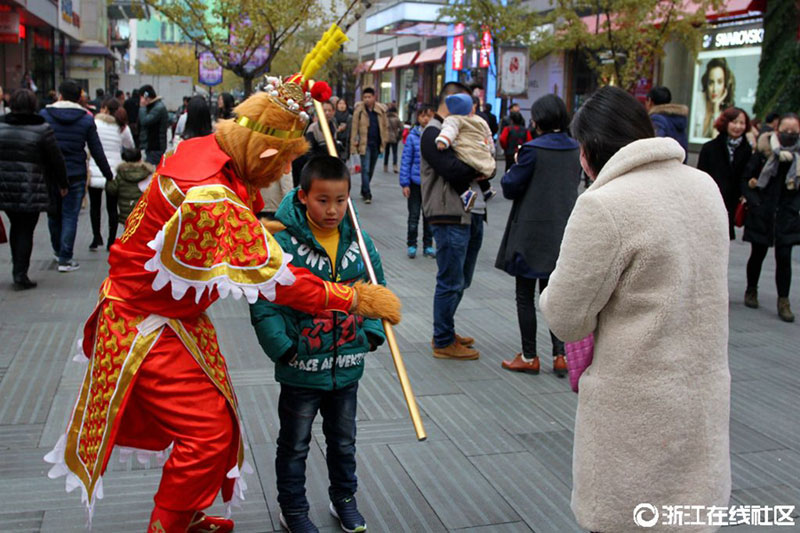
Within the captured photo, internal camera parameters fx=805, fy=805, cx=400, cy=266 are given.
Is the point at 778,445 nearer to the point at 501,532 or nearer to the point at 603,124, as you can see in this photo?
the point at 501,532

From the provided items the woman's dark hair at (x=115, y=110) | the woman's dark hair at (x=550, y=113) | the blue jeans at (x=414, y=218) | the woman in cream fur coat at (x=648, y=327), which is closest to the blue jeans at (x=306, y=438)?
the woman in cream fur coat at (x=648, y=327)

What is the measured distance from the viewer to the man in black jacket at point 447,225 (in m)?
5.71

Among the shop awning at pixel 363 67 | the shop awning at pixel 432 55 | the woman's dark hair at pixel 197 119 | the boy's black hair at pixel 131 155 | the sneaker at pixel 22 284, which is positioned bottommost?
the sneaker at pixel 22 284

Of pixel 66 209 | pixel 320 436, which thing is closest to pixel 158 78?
pixel 66 209

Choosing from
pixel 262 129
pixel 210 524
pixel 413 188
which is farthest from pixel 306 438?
pixel 413 188

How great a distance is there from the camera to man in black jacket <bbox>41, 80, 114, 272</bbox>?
8250 mm

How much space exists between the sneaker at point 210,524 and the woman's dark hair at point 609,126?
211cm

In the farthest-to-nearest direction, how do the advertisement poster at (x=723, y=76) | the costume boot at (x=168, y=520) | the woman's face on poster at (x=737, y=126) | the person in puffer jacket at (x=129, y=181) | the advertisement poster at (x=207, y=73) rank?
1. the advertisement poster at (x=207, y=73)
2. the advertisement poster at (x=723, y=76)
3. the person in puffer jacket at (x=129, y=181)
4. the woman's face on poster at (x=737, y=126)
5. the costume boot at (x=168, y=520)

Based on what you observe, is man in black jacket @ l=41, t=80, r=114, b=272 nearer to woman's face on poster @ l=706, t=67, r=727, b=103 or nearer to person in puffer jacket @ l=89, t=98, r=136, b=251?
person in puffer jacket @ l=89, t=98, r=136, b=251

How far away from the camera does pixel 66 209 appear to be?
831 centimetres

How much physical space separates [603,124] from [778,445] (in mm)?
2995

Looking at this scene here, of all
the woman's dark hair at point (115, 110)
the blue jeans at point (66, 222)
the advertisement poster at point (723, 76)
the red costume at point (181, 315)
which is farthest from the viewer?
the advertisement poster at point (723, 76)

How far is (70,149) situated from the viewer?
8.33m

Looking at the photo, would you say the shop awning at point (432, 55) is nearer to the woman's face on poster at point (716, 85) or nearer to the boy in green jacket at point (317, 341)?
the woman's face on poster at point (716, 85)
